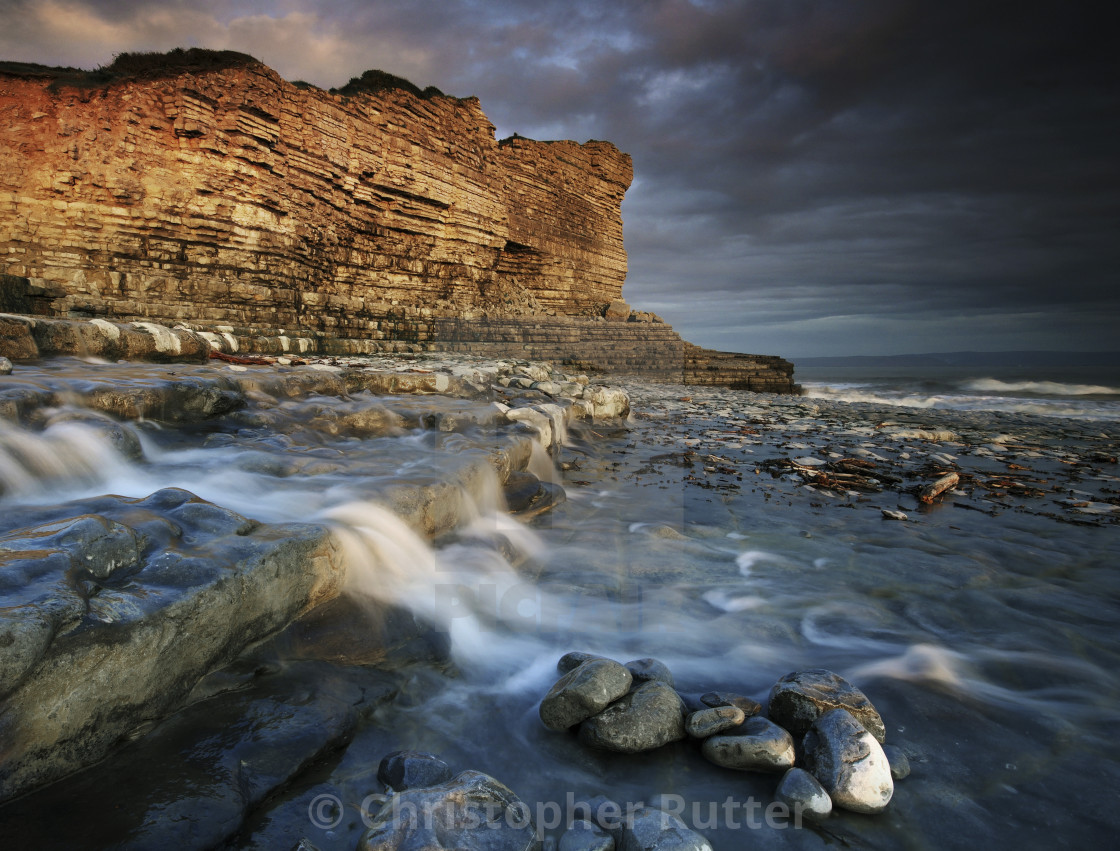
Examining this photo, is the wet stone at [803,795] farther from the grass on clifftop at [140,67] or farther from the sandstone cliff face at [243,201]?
the grass on clifftop at [140,67]

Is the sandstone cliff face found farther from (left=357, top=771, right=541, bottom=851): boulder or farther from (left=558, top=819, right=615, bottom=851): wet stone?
(left=558, top=819, right=615, bottom=851): wet stone

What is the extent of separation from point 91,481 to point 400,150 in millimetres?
15506

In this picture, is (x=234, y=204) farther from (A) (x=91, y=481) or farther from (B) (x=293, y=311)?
(A) (x=91, y=481)

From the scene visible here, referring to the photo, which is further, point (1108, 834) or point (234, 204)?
point (234, 204)

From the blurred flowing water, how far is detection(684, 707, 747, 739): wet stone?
85 mm

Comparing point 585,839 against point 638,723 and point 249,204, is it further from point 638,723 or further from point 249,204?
point 249,204

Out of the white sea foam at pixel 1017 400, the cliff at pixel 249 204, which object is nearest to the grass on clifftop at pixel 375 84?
the cliff at pixel 249 204

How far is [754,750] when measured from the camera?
1.66 m

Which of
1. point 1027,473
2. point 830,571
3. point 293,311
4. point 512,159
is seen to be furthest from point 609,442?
point 512,159

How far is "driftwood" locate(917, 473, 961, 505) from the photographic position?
494 cm

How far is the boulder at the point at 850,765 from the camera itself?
1530 mm

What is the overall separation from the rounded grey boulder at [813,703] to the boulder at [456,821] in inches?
39.2

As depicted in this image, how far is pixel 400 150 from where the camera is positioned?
15406mm

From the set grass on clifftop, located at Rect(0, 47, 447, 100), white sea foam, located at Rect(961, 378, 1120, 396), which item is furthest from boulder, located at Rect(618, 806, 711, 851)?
white sea foam, located at Rect(961, 378, 1120, 396)
